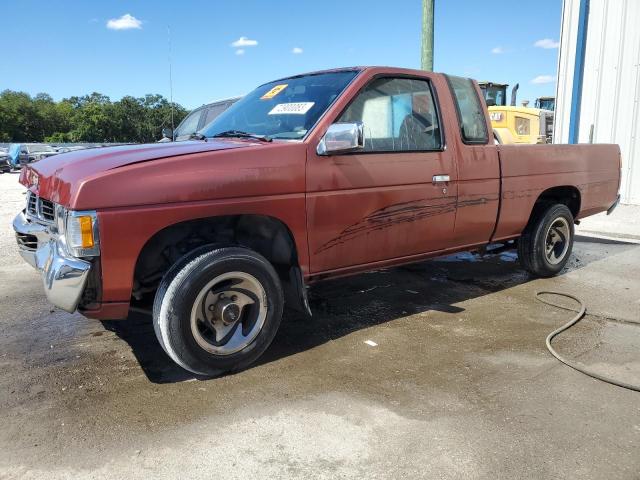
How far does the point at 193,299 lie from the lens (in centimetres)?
312

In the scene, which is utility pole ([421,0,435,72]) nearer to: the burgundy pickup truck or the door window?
the burgundy pickup truck

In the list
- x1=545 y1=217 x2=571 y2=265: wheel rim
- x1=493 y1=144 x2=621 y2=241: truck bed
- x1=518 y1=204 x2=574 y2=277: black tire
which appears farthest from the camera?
x1=545 y1=217 x2=571 y2=265: wheel rim

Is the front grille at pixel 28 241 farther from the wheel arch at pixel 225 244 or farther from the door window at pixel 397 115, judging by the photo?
the door window at pixel 397 115

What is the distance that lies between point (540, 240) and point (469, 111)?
1680 mm

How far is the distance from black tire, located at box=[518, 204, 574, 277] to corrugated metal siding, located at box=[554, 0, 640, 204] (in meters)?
6.12

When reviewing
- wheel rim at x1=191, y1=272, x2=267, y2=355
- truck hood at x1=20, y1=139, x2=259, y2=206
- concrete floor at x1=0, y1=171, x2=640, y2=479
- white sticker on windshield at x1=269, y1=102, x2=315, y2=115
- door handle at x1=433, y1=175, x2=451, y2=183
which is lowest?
concrete floor at x1=0, y1=171, x2=640, y2=479

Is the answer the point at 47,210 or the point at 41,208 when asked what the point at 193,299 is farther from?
the point at 41,208

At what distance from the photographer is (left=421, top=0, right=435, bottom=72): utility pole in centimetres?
861

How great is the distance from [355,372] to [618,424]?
4.84ft

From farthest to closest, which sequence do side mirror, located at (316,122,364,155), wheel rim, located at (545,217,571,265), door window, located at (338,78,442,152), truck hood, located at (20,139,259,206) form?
1. wheel rim, located at (545,217,571,265)
2. door window, located at (338,78,442,152)
3. side mirror, located at (316,122,364,155)
4. truck hood, located at (20,139,259,206)

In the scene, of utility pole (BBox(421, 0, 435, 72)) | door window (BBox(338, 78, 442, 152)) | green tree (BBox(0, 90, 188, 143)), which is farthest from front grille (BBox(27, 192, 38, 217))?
green tree (BBox(0, 90, 188, 143))

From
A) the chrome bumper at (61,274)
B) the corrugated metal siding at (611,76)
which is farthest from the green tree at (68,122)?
the chrome bumper at (61,274)

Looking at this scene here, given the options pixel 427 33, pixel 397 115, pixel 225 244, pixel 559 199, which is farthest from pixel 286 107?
pixel 427 33

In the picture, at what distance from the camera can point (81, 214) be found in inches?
110
